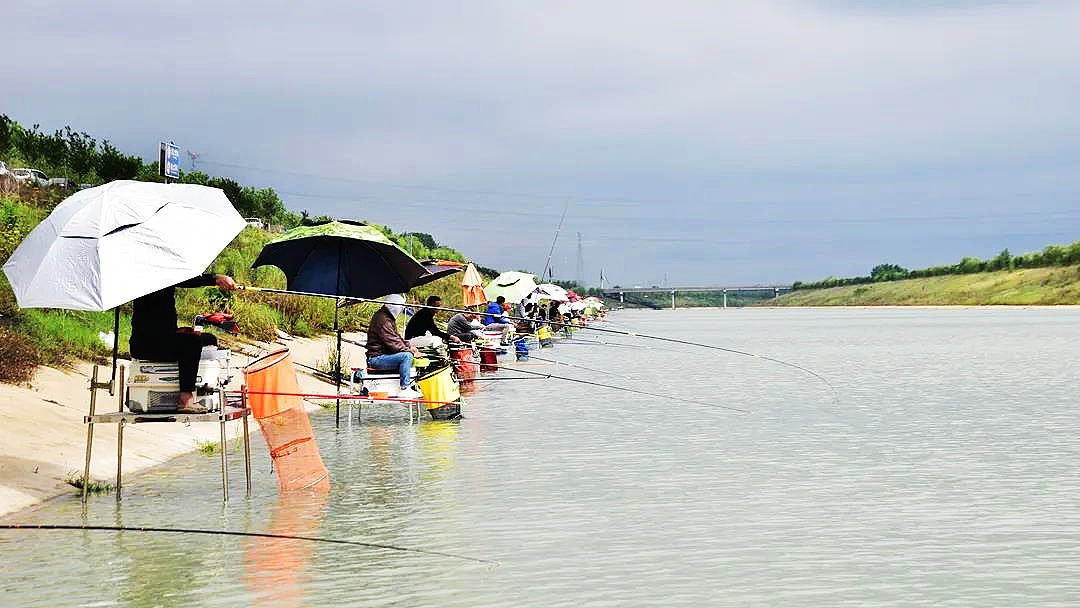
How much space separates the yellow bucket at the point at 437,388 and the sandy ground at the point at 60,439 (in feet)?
8.24

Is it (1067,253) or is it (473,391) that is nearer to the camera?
(473,391)

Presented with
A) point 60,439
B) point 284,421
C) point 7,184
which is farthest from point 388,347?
point 7,184

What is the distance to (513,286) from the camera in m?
49.1

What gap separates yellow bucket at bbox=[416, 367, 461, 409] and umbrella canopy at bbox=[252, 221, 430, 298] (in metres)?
2.19

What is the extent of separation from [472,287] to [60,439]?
23.5m

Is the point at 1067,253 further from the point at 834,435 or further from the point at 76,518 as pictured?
the point at 76,518

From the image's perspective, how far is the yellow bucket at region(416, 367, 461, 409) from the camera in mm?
20125

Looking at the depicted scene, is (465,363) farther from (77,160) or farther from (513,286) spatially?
(77,160)

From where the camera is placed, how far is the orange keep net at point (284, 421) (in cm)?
1277

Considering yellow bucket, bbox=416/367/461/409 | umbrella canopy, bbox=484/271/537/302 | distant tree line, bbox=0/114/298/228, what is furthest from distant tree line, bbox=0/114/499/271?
yellow bucket, bbox=416/367/461/409

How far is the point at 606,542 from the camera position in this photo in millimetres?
10758

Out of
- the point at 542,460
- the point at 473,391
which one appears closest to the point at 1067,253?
the point at 473,391

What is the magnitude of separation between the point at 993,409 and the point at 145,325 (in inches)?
620

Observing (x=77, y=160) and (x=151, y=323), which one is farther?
(x=77, y=160)
